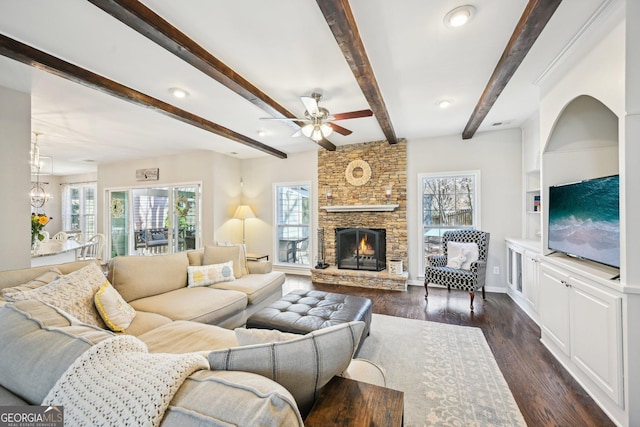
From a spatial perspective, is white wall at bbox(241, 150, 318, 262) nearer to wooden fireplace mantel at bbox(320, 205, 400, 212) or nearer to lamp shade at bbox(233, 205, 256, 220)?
lamp shade at bbox(233, 205, 256, 220)

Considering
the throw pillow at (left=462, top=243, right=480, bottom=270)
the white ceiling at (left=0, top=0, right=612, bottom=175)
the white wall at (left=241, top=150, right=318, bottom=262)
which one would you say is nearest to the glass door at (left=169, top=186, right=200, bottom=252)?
the white wall at (left=241, top=150, right=318, bottom=262)

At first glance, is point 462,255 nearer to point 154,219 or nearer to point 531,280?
point 531,280

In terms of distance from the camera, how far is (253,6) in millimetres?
1727

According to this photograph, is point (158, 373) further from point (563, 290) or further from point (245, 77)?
point (563, 290)

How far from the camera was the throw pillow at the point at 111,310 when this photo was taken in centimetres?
191

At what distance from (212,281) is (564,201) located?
12.3ft

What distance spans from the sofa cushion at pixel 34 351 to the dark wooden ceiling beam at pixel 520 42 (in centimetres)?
281

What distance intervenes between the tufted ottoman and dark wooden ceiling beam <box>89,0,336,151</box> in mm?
2203

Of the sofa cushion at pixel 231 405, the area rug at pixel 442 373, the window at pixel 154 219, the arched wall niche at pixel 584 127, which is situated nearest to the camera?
the sofa cushion at pixel 231 405

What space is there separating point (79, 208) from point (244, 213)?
645 cm

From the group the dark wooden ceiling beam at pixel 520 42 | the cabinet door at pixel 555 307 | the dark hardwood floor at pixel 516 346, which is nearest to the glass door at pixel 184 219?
the dark hardwood floor at pixel 516 346

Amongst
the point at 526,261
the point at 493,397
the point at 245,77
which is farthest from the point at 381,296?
the point at 245,77

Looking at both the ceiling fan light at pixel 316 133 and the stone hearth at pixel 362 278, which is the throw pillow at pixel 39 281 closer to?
the ceiling fan light at pixel 316 133

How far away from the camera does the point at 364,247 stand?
517 cm
